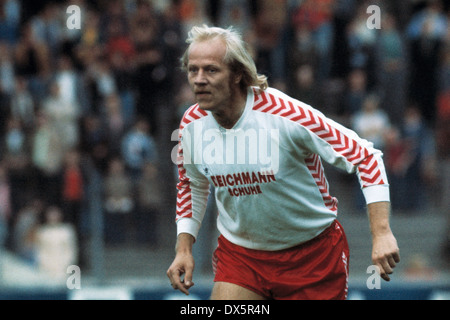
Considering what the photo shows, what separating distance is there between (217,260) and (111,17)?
26.3 feet

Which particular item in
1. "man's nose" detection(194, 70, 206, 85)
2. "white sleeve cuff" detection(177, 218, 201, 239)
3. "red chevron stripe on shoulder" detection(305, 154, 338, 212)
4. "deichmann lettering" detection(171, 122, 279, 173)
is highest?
"man's nose" detection(194, 70, 206, 85)

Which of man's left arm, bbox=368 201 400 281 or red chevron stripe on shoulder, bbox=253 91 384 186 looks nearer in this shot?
man's left arm, bbox=368 201 400 281

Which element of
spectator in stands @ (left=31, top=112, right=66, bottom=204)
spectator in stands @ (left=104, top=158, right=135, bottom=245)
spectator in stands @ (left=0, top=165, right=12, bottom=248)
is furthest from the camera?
spectator in stands @ (left=31, top=112, right=66, bottom=204)

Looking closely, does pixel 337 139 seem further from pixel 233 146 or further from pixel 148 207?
pixel 148 207

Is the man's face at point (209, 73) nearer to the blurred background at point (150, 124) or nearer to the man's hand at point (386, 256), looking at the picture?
the man's hand at point (386, 256)

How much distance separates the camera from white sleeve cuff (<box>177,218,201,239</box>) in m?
5.16

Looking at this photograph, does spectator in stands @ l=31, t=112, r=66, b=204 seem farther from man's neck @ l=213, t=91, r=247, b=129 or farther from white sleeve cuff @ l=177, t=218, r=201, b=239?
man's neck @ l=213, t=91, r=247, b=129

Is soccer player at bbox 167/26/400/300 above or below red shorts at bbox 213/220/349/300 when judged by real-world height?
above

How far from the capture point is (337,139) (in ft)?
15.1

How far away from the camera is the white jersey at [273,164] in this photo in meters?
4.61

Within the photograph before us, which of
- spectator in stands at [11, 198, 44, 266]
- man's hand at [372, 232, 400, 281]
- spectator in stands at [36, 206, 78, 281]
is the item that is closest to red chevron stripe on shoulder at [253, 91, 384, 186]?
man's hand at [372, 232, 400, 281]

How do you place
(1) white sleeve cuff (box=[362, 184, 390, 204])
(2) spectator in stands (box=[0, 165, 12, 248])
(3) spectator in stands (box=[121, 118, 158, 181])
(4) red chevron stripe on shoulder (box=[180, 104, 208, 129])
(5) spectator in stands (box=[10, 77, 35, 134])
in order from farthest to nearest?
(5) spectator in stands (box=[10, 77, 35, 134]) < (3) spectator in stands (box=[121, 118, 158, 181]) < (2) spectator in stands (box=[0, 165, 12, 248]) < (4) red chevron stripe on shoulder (box=[180, 104, 208, 129]) < (1) white sleeve cuff (box=[362, 184, 390, 204])

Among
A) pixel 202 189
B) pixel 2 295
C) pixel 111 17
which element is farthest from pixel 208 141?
pixel 111 17

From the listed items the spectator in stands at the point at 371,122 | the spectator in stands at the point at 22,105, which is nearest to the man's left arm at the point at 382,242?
the spectator in stands at the point at 371,122
